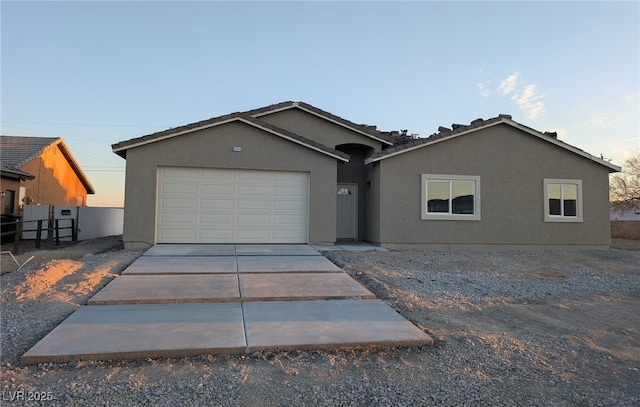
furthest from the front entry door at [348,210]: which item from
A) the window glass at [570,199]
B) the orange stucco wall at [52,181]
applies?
the orange stucco wall at [52,181]

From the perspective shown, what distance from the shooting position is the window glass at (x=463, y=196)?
519 inches

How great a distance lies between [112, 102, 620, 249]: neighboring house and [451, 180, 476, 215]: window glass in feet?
0.11

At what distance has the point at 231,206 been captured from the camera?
12.0 m

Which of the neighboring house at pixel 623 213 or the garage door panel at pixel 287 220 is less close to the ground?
the neighboring house at pixel 623 213

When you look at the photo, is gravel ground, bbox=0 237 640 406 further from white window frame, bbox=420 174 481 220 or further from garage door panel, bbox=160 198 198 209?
white window frame, bbox=420 174 481 220

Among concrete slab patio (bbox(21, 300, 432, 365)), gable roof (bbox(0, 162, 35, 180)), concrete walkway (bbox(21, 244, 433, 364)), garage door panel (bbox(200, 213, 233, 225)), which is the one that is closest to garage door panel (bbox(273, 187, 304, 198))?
garage door panel (bbox(200, 213, 233, 225))

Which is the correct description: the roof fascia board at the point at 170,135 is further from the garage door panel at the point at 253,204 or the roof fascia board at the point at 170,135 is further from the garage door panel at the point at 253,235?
the garage door panel at the point at 253,235

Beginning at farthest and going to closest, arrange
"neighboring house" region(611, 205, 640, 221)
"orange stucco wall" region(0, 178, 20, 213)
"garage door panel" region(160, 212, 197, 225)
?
"neighboring house" region(611, 205, 640, 221)
"orange stucco wall" region(0, 178, 20, 213)
"garage door panel" region(160, 212, 197, 225)

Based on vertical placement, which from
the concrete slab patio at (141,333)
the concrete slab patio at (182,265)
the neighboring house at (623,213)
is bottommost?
the concrete slab patio at (141,333)

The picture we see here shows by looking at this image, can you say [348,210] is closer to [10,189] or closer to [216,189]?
[216,189]

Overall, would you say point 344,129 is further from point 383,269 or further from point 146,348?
point 146,348

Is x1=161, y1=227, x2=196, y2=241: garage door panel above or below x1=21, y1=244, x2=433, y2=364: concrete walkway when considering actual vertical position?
above

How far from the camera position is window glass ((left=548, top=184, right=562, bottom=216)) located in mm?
13766

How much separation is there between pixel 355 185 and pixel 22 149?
735 inches
